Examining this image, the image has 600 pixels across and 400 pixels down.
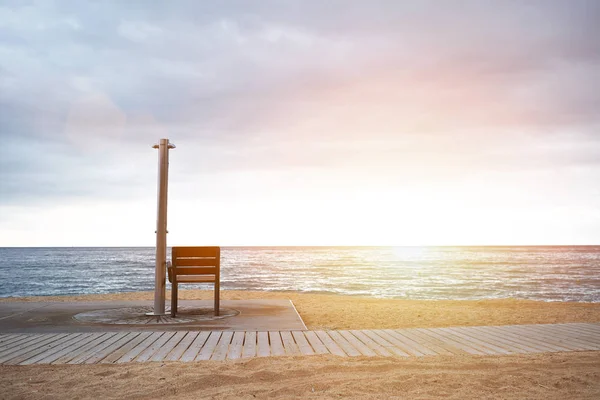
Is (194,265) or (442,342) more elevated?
(194,265)

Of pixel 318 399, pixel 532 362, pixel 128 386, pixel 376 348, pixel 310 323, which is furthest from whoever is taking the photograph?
pixel 310 323

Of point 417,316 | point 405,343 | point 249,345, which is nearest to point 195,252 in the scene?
point 249,345

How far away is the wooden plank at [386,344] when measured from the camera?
18.6 feet

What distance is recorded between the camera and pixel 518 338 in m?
6.65

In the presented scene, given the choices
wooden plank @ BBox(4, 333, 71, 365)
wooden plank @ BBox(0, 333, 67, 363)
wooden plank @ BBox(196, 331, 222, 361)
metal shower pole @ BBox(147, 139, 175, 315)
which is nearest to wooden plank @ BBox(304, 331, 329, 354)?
wooden plank @ BBox(196, 331, 222, 361)

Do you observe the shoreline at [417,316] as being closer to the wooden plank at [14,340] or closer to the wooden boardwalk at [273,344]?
the wooden boardwalk at [273,344]

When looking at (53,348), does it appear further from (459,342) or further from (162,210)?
(459,342)

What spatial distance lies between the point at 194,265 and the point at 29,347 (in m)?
3.17

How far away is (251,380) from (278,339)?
1.84 metres

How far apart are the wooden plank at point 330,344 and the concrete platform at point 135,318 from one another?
655 mm

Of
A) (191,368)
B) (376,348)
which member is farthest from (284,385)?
(376,348)

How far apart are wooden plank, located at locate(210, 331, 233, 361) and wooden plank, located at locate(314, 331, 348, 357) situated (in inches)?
45.2

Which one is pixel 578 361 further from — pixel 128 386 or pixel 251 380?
pixel 128 386

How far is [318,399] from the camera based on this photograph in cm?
412
